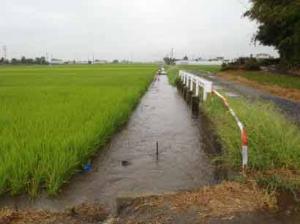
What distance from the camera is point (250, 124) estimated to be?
671 cm

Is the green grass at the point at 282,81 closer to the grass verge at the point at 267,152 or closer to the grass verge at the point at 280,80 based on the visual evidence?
the grass verge at the point at 280,80

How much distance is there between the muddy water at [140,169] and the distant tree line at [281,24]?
13963 millimetres

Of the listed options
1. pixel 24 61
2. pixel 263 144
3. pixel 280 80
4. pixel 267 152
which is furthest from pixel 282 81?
pixel 24 61

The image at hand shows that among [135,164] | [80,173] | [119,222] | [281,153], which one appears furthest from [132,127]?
[119,222]

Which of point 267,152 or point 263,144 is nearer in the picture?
point 267,152

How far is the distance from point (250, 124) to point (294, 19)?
67.1ft

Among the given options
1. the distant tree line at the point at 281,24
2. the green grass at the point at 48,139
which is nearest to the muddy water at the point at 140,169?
the green grass at the point at 48,139

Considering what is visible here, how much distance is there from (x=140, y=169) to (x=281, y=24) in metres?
24.1

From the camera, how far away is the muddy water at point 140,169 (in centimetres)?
500

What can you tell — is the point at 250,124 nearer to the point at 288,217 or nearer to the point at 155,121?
the point at 288,217

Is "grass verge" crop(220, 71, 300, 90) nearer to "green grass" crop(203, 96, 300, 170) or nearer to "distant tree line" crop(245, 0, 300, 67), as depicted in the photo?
"distant tree line" crop(245, 0, 300, 67)

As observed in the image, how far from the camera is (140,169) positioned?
6.32 meters

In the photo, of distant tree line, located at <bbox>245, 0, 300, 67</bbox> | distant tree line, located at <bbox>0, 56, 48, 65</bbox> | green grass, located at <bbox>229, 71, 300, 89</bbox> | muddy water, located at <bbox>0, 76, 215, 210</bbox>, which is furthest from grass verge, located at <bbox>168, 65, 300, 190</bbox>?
distant tree line, located at <bbox>0, 56, 48, 65</bbox>

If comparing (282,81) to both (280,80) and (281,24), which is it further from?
(281,24)
